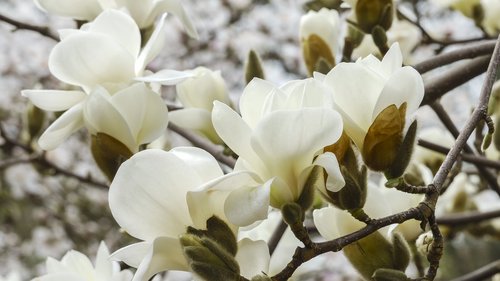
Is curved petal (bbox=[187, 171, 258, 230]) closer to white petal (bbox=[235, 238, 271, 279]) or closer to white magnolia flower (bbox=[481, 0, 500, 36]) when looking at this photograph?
white petal (bbox=[235, 238, 271, 279])

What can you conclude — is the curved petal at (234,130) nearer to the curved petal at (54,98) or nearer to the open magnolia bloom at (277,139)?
the open magnolia bloom at (277,139)

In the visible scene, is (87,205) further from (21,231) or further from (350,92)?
(350,92)

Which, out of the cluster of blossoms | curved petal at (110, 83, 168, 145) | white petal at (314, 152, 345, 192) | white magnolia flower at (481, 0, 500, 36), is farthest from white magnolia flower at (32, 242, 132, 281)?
white magnolia flower at (481, 0, 500, 36)

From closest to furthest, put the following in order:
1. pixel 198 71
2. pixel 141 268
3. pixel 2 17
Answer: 1. pixel 141 268
2. pixel 198 71
3. pixel 2 17

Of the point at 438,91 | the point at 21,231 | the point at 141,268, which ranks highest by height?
the point at 141,268

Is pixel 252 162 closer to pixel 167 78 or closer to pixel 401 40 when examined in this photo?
pixel 167 78

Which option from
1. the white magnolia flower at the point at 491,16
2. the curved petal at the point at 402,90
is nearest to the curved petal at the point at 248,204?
the curved petal at the point at 402,90

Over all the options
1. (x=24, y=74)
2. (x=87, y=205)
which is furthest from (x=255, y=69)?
(x=24, y=74)
